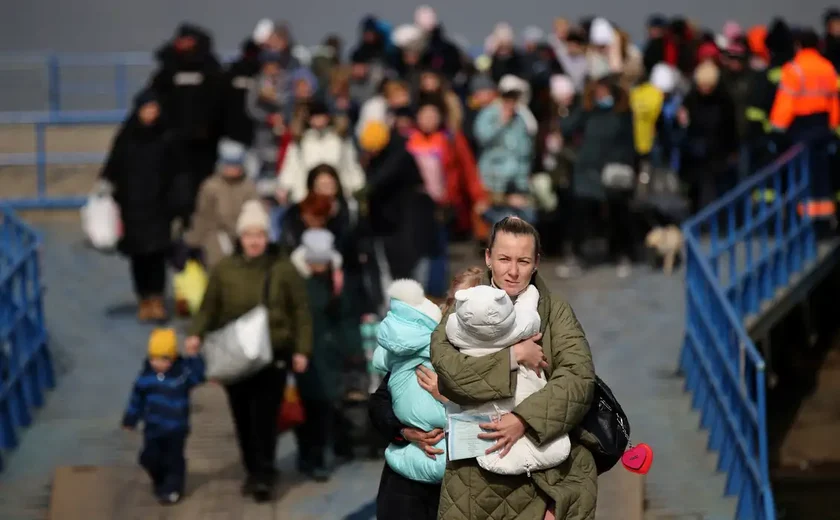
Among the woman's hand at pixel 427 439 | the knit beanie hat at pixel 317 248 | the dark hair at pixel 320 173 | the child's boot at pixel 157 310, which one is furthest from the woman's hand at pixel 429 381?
the child's boot at pixel 157 310

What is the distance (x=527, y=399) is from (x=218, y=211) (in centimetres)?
650

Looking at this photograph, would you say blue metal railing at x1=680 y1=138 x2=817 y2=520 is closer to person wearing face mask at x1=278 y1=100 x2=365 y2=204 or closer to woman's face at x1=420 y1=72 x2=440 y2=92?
person wearing face mask at x1=278 y1=100 x2=365 y2=204

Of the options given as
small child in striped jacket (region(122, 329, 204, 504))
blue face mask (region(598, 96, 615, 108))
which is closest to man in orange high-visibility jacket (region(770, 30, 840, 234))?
blue face mask (region(598, 96, 615, 108))

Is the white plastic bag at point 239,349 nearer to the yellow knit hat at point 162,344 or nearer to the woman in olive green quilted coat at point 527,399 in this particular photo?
the yellow knit hat at point 162,344

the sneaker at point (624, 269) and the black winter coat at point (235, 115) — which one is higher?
the black winter coat at point (235, 115)

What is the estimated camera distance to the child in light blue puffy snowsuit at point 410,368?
20.0 ft

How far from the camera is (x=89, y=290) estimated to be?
14.0 meters

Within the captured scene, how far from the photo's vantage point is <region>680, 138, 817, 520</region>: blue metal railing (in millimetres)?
9258

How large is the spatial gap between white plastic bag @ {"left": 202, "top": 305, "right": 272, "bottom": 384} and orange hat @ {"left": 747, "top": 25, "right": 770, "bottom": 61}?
9.16m

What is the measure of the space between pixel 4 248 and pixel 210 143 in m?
1.86

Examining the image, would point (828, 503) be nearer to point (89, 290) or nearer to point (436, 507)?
point (89, 290)

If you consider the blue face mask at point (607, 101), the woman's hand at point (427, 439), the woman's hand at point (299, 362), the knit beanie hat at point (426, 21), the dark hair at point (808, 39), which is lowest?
the woman's hand at point (299, 362)

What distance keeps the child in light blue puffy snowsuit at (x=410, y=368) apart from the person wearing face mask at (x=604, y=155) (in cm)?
771

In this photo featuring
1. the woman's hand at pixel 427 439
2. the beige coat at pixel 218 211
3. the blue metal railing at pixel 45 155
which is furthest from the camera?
the blue metal railing at pixel 45 155
